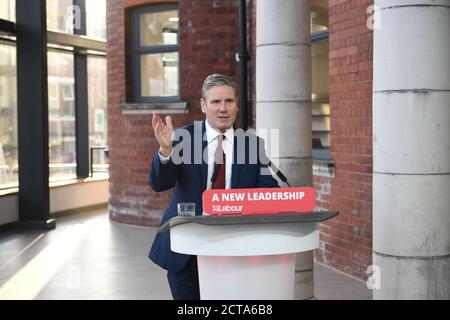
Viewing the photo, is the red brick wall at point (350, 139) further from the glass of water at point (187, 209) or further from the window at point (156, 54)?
the glass of water at point (187, 209)

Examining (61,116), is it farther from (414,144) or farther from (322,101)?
(414,144)

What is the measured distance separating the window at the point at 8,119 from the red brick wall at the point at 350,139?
631cm

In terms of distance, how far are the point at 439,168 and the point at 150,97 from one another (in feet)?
25.9

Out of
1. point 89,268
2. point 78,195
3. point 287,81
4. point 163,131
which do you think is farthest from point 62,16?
point 163,131

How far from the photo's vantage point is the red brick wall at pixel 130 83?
11125 mm

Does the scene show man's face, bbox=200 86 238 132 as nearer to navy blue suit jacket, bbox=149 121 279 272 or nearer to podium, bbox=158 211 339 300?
navy blue suit jacket, bbox=149 121 279 272

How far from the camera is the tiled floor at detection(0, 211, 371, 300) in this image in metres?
7.14

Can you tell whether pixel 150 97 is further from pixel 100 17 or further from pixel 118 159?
pixel 100 17

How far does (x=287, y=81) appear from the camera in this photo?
6.07 m

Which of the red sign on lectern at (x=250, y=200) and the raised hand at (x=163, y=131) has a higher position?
the raised hand at (x=163, y=131)

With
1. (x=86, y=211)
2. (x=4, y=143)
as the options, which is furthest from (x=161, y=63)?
(x=86, y=211)

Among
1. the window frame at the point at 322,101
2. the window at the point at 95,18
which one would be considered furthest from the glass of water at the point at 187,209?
the window at the point at 95,18

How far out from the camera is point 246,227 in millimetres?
2836

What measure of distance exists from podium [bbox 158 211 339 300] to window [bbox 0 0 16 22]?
985cm
